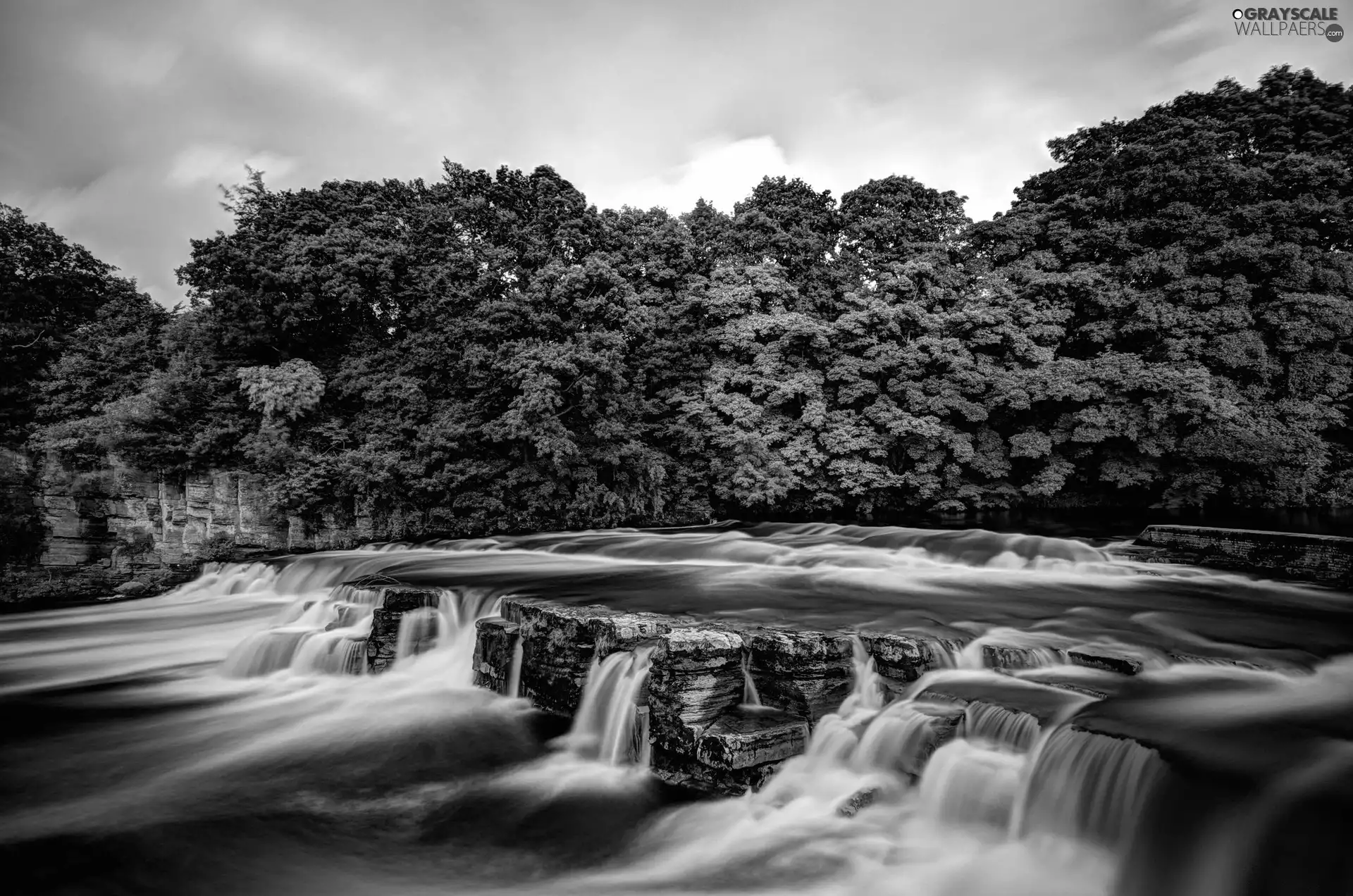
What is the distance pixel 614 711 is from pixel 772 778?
1.82m

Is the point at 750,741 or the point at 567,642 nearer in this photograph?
the point at 750,741

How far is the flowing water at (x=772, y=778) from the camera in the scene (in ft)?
13.6

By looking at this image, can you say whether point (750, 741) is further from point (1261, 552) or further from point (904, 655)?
point (1261, 552)

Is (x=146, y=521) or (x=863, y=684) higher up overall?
(x=146, y=521)

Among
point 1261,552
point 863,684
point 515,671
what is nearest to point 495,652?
point 515,671

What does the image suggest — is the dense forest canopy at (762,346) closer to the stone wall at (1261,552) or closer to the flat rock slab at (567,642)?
the stone wall at (1261,552)

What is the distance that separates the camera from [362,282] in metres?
19.3

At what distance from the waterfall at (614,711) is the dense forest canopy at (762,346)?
35.7ft

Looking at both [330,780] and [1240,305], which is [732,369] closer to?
[1240,305]

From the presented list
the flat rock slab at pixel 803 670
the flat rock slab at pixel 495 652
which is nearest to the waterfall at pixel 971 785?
the flat rock slab at pixel 803 670

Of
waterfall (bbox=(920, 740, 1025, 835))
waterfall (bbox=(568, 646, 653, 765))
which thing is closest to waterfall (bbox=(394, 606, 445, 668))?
waterfall (bbox=(568, 646, 653, 765))

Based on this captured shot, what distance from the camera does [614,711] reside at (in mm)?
6559

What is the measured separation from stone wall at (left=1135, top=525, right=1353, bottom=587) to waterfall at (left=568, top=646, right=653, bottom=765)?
970cm

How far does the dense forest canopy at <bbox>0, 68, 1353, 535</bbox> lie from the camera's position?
17688mm
